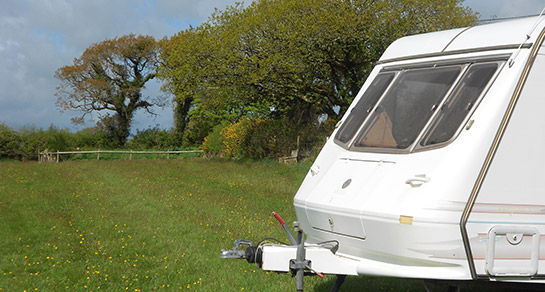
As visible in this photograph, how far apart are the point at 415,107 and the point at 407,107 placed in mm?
98

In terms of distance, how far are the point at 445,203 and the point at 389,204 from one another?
1.52 feet

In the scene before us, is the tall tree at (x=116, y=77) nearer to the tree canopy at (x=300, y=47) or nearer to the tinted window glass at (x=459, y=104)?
the tree canopy at (x=300, y=47)

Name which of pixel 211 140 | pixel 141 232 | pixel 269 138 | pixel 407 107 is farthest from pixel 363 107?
pixel 211 140

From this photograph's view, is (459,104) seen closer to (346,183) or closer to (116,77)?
(346,183)

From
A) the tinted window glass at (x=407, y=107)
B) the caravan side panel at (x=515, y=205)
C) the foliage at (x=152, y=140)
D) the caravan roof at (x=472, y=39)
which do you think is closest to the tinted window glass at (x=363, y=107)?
the tinted window glass at (x=407, y=107)

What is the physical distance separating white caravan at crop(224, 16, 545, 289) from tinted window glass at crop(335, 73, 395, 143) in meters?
0.19

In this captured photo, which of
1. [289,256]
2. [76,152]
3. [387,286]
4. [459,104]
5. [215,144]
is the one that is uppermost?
[459,104]

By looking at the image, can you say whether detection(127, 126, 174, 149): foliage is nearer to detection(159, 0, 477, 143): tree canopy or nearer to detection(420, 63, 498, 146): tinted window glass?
detection(159, 0, 477, 143): tree canopy

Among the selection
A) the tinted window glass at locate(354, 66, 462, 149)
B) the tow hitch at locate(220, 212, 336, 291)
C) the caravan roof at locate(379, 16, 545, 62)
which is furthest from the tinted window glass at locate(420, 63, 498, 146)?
the tow hitch at locate(220, 212, 336, 291)

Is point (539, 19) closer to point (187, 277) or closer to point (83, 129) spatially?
point (187, 277)

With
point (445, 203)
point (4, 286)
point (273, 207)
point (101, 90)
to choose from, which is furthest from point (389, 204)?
point (101, 90)

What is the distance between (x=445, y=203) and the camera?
4.77 metres

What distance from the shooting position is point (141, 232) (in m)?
11.2

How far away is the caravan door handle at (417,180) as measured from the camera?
193 inches
